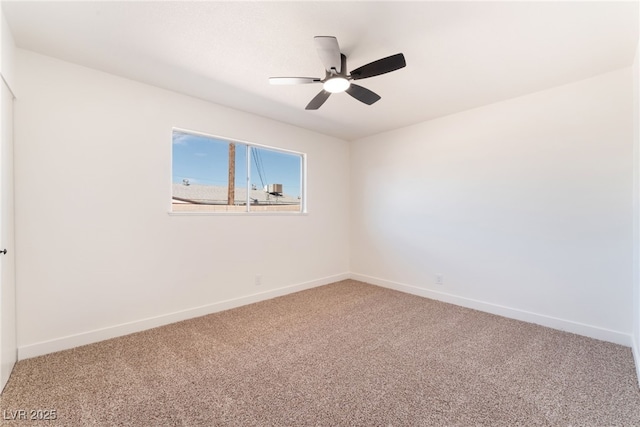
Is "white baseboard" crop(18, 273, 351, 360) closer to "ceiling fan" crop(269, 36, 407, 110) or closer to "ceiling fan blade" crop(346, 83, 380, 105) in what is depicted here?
"ceiling fan" crop(269, 36, 407, 110)

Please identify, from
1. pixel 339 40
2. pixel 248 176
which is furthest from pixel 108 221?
pixel 339 40

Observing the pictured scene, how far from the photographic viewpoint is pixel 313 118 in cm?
367

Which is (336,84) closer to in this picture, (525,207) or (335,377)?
(335,377)

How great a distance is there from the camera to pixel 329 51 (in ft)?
5.97

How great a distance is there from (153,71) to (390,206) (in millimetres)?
3364

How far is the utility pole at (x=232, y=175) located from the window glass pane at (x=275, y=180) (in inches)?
9.6

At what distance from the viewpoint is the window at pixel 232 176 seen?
122 inches

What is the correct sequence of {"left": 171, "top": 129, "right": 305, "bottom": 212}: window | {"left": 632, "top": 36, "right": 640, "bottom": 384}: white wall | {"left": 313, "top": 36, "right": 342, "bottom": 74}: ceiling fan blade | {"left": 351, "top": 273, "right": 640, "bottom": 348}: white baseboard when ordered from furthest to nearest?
{"left": 171, "top": 129, "right": 305, "bottom": 212}: window < {"left": 351, "top": 273, "right": 640, "bottom": 348}: white baseboard < {"left": 632, "top": 36, "right": 640, "bottom": 384}: white wall < {"left": 313, "top": 36, "right": 342, "bottom": 74}: ceiling fan blade

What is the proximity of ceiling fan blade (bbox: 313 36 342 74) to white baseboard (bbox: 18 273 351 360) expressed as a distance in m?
2.78

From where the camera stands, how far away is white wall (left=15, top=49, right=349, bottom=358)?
2.20 meters

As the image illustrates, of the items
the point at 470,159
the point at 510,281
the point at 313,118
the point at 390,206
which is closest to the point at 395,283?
the point at 390,206

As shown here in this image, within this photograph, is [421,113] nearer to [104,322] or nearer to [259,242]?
[259,242]

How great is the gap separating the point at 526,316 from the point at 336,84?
10.1 feet

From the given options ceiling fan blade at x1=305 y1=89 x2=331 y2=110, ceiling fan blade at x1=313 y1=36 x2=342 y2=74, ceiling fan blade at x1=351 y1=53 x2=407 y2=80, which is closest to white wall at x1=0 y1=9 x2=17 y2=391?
ceiling fan blade at x1=313 y1=36 x2=342 y2=74
